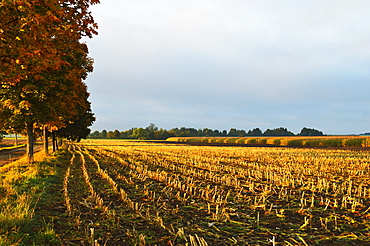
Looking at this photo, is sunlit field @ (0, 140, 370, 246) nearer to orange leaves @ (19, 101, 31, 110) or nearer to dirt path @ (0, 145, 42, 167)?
orange leaves @ (19, 101, 31, 110)

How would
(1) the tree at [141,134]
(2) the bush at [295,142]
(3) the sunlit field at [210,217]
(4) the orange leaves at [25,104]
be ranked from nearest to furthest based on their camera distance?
(3) the sunlit field at [210,217], (4) the orange leaves at [25,104], (2) the bush at [295,142], (1) the tree at [141,134]

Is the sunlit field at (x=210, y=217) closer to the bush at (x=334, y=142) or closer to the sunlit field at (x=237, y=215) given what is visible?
the sunlit field at (x=237, y=215)

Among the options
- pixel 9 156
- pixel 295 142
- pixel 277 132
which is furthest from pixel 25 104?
pixel 277 132

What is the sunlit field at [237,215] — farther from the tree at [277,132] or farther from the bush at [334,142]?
the tree at [277,132]

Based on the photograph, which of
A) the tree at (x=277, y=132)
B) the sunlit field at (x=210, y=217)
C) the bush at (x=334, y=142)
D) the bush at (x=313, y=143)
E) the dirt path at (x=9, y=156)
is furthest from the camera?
the tree at (x=277, y=132)

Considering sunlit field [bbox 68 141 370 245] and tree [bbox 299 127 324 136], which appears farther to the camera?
tree [bbox 299 127 324 136]

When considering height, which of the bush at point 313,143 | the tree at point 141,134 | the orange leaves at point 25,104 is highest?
the orange leaves at point 25,104

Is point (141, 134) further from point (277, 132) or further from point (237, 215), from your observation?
point (237, 215)

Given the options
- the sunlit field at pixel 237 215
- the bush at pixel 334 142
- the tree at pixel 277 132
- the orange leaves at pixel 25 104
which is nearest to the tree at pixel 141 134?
the tree at pixel 277 132

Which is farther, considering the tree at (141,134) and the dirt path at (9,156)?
the tree at (141,134)

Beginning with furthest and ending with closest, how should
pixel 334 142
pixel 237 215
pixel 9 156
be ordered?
pixel 334 142, pixel 9 156, pixel 237 215

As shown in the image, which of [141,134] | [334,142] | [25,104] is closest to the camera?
[25,104]

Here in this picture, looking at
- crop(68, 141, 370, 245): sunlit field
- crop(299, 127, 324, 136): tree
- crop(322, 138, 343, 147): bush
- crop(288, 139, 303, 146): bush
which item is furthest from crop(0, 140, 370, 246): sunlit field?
crop(299, 127, 324, 136): tree

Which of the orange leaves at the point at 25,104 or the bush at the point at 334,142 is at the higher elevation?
the orange leaves at the point at 25,104
